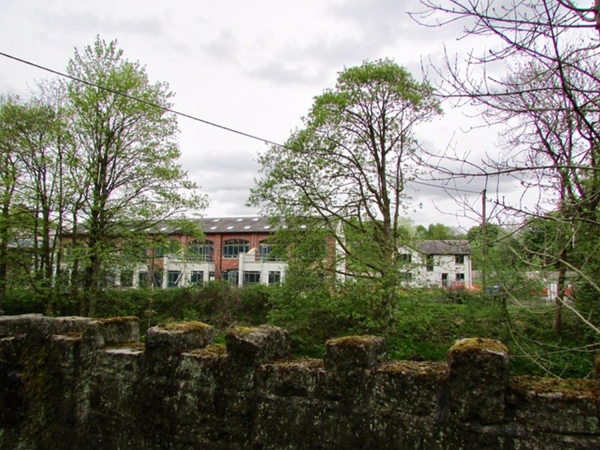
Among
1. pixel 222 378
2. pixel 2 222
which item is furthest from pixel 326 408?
pixel 2 222

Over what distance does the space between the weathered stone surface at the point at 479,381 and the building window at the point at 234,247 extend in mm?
38977

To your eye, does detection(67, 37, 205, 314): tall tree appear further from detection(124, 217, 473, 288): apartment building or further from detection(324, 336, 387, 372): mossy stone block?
Result: detection(324, 336, 387, 372): mossy stone block

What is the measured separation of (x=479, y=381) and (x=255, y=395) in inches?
51.8

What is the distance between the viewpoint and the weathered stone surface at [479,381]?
2031 mm

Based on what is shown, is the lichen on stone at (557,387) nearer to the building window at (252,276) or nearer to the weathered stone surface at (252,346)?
the weathered stone surface at (252,346)

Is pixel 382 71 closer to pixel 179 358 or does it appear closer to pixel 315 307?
pixel 315 307

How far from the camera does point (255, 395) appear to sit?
102 inches

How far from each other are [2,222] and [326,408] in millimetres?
18202

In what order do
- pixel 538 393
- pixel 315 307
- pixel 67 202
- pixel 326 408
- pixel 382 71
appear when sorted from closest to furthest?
pixel 538 393, pixel 326 408, pixel 315 307, pixel 382 71, pixel 67 202

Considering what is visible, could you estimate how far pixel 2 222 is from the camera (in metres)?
16.2

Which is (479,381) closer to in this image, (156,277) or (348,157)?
(348,157)

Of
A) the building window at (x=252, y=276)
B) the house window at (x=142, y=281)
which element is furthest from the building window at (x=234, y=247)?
the house window at (x=142, y=281)

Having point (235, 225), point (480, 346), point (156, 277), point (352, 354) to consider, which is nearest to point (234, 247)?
point (235, 225)

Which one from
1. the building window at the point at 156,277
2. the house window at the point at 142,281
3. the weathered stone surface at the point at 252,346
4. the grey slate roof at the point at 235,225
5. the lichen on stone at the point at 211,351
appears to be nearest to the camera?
the weathered stone surface at the point at 252,346
